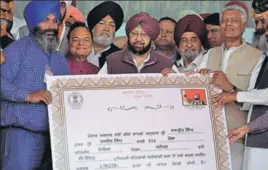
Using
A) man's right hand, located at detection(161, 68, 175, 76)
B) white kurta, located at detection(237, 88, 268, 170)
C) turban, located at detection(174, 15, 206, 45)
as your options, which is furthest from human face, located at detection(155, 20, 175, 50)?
white kurta, located at detection(237, 88, 268, 170)

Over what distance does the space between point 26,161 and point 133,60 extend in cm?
82

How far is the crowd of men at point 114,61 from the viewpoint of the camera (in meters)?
3.30

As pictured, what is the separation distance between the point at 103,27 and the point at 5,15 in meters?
0.60

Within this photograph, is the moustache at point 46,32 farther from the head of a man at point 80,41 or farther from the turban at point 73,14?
the turban at point 73,14

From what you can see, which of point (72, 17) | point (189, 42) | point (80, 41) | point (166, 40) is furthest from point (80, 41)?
point (166, 40)

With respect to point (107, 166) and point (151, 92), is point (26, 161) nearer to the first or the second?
point (107, 166)

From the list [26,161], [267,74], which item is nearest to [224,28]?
[267,74]

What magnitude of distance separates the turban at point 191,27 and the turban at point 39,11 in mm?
970


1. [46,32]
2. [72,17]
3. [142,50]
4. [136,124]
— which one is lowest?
[136,124]

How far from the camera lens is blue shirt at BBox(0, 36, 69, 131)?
3.28 metres

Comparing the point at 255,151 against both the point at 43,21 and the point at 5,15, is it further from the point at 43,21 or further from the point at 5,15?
the point at 5,15

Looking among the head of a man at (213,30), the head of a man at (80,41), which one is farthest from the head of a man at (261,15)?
the head of a man at (80,41)

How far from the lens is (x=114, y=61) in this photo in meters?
3.69

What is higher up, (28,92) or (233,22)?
(233,22)
